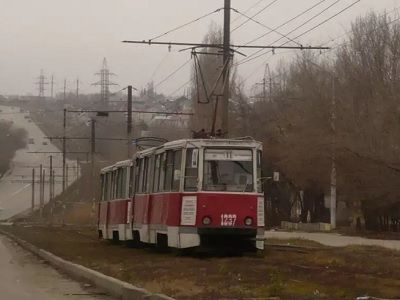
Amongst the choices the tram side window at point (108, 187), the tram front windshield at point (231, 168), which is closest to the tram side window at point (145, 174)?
the tram front windshield at point (231, 168)

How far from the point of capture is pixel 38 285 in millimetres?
15867

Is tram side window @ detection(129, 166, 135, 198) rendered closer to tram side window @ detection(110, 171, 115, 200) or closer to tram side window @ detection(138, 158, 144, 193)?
tram side window @ detection(138, 158, 144, 193)

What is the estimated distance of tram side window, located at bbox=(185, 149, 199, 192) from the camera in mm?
19406

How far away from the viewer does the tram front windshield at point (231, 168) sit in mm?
19453

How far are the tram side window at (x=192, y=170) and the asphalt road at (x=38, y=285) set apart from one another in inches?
155

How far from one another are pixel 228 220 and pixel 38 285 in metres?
5.40

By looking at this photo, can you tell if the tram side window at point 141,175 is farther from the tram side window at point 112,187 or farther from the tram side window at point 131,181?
the tram side window at point 112,187

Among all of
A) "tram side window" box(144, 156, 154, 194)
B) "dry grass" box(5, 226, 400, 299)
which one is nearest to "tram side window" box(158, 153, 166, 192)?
"tram side window" box(144, 156, 154, 194)

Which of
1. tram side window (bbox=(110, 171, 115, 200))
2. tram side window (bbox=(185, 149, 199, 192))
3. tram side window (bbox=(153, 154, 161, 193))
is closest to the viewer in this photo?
tram side window (bbox=(185, 149, 199, 192))

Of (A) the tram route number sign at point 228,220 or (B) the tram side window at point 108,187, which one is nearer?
(A) the tram route number sign at point 228,220

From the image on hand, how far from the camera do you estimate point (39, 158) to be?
13188 centimetres

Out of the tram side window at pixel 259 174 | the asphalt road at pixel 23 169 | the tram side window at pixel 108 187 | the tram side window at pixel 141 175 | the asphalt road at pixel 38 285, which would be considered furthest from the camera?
the asphalt road at pixel 23 169

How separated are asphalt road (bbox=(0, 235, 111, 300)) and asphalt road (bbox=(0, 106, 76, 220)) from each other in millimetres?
95416

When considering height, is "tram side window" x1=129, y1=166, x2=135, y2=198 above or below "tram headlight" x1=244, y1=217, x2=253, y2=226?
above
